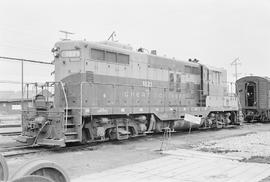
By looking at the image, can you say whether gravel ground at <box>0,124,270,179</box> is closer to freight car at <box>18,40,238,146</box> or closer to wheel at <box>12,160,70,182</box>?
freight car at <box>18,40,238,146</box>

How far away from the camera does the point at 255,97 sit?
27.8 m

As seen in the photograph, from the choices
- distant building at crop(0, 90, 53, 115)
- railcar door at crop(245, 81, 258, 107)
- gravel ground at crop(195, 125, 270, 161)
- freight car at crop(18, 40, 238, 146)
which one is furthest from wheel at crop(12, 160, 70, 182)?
railcar door at crop(245, 81, 258, 107)

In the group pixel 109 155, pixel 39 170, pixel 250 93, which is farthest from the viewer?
pixel 250 93

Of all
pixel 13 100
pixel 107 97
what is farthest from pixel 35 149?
pixel 13 100

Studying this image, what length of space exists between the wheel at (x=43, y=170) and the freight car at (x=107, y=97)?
289 inches

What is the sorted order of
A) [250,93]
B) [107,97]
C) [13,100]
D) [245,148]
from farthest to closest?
[250,93] < [13,100] < [107,97] < [245,148]

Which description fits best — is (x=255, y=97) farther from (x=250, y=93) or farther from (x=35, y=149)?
(x=35, y=149)

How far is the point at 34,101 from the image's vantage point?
39.5 feet

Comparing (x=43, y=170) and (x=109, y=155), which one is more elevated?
(x=43, y=170)

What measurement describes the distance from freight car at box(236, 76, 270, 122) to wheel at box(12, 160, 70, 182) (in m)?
25.7

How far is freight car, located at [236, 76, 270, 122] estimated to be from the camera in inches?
1054

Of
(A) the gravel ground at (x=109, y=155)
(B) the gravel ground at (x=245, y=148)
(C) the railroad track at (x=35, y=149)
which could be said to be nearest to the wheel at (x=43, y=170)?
(A) the gravel ground at (x=109, y=155)

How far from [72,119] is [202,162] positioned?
505 centimetres

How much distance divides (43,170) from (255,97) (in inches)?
1056
